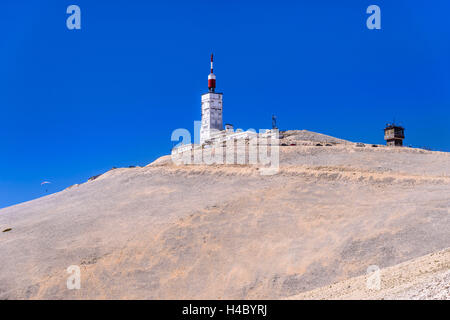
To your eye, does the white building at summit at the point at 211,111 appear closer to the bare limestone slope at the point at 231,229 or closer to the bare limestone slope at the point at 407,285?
the bare limestone slope at the point at 231,229

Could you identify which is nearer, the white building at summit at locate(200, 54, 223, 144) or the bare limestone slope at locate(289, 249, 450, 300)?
the bare limestone slope at locate(289, 249, 450, 300)

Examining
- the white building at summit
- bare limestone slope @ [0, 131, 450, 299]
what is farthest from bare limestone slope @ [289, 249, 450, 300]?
the white building at summit

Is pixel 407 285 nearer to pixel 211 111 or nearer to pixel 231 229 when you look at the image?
pixel 231 229

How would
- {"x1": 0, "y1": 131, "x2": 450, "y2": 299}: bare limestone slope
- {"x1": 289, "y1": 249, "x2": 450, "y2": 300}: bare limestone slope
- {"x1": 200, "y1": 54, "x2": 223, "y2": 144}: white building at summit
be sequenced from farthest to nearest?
{"x1": 200, "y1": 54, "x2": 223, "y2": 144}: white building at summit → {"x1": 0, "y1": 131, "x2": 450, "y2": 299}: bare limestone slope → {"x1": 289, "y1": 249, "x2": 450, "y2": 300}: bare limestone slope

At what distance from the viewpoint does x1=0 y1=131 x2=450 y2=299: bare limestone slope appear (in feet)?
111

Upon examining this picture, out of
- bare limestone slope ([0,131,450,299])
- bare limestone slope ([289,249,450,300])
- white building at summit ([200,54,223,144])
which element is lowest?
bare limestone slope ([289,249,450,300])

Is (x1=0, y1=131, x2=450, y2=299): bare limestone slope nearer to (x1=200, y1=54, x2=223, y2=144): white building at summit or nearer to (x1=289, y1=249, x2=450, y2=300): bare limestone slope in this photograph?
(x1=289, y1=249, x2=450, y2=300): bare limestone slope

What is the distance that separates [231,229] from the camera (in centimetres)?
4175

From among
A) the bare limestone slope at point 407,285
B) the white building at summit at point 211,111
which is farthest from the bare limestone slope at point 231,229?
the white building at summit at point 211,111

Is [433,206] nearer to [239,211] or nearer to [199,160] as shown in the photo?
[239,211]

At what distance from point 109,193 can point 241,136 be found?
1105 inches

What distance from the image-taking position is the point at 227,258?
37000 millimetres

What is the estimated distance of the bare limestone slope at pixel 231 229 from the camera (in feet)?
111
